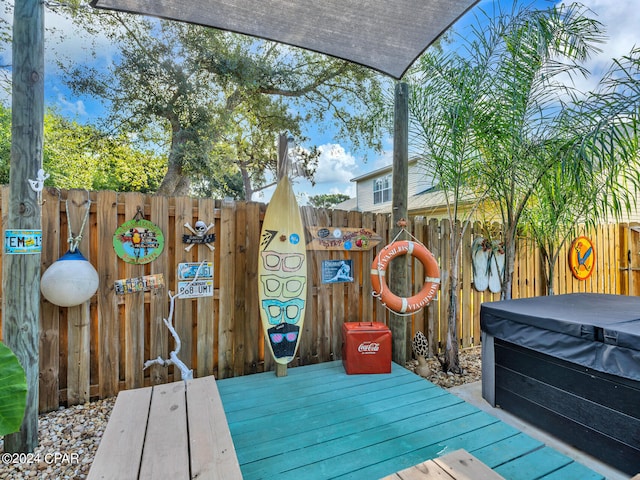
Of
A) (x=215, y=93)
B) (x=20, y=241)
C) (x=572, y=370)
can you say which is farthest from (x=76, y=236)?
(x=215, y=93)

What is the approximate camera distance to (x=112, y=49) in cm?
565

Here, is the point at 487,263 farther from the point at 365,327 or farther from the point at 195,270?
the point at 195,270

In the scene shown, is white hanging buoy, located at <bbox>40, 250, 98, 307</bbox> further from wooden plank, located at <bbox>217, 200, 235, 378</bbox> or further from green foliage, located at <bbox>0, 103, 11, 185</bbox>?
green foliage, located at <bbox>0, 103, 11, 185</bbox>

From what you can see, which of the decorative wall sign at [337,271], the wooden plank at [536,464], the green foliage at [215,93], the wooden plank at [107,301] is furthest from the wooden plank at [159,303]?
the green foliage at [215,93]

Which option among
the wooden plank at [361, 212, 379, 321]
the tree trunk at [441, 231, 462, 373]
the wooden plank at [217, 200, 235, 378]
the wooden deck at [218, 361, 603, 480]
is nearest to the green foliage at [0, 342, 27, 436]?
the wooden deck at [218, 361, 603, 480]

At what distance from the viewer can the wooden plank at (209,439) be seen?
3.46ft

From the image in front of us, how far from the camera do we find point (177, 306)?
2477 mm

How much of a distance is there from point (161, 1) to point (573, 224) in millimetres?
4703

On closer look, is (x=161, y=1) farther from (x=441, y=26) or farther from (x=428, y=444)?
(x=428, y=444)

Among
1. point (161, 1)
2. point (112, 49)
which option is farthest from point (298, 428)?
point (112, 49)

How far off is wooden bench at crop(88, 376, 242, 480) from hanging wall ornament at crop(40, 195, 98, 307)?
864 millimetres

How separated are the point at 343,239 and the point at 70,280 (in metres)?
2.17

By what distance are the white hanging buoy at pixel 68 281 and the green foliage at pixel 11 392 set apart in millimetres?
843

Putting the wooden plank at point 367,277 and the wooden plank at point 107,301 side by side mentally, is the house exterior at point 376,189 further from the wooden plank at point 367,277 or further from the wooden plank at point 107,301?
the wooden plank at point 107,301
